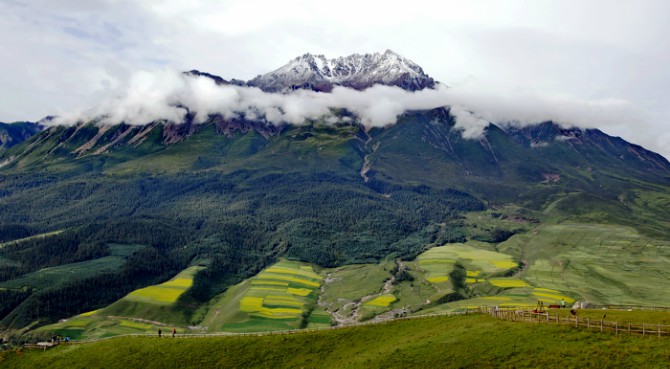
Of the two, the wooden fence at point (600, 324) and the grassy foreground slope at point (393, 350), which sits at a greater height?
the wooden fence at point (600, 324)

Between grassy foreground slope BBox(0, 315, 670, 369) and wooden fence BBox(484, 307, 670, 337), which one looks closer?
grassy foreground slope BBox(0, 315, 670, 369)

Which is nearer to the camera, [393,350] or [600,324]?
[600,324]

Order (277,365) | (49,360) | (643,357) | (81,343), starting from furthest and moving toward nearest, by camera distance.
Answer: (81,343), (49,360), (277,365), (643,357)

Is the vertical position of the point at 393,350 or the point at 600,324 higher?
the point at 600,324

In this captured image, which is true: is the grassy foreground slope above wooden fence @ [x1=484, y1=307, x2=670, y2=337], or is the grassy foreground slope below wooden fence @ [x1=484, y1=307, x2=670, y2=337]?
below

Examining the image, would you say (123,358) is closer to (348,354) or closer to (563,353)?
(348,354)

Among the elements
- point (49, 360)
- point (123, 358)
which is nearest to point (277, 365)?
point (123, 358)

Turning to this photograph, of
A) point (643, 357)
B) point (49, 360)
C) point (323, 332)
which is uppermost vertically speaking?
point (643, 357)

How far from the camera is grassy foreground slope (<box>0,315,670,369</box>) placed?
76.8 metres

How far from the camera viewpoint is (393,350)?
303 ft

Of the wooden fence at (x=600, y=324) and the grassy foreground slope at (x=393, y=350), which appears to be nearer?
the grassy foreground slope at (x=393, y=350)

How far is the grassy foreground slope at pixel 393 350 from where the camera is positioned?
7681 cm

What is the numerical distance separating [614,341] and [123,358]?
313 feet

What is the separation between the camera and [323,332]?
111 metres
